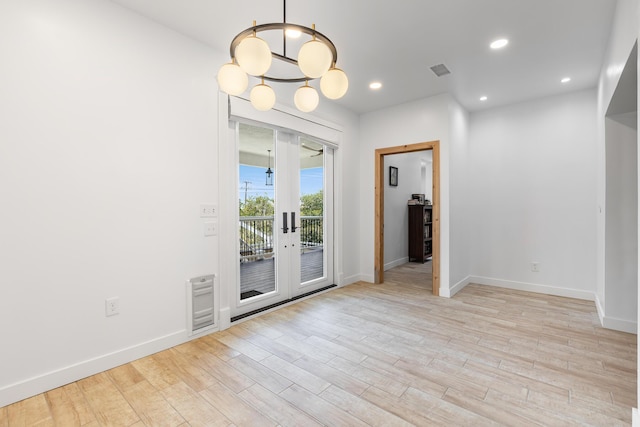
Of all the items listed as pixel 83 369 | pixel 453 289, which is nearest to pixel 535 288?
pixel 453 289

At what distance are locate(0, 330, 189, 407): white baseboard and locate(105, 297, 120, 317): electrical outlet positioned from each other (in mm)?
303

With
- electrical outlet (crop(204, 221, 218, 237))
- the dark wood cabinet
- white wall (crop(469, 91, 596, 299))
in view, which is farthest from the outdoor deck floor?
the dark wood cabinet

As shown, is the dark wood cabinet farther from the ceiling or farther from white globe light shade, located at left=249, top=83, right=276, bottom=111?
white globe light shade, located at left=249, top=83, right=276, bottom=111

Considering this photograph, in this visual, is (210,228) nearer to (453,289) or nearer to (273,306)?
(273,306)

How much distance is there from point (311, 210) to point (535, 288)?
11.1ft

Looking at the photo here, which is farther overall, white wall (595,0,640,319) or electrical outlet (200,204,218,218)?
electrical outlet (200,204,218,218)

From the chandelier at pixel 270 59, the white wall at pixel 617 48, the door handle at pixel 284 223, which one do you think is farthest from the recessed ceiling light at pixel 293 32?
the door handle at pixel 284 223

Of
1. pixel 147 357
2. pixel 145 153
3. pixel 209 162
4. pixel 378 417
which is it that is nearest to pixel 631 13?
pixel 378 417

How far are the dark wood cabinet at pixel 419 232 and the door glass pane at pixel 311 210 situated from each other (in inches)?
118

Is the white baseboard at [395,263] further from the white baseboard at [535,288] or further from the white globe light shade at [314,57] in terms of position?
the white globe light shade at [314,57]

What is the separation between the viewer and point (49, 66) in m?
2.02

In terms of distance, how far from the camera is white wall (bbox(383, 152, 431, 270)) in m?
6.00

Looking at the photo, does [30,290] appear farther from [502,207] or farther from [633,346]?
[502,207]

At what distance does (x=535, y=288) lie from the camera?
14.1 feet
